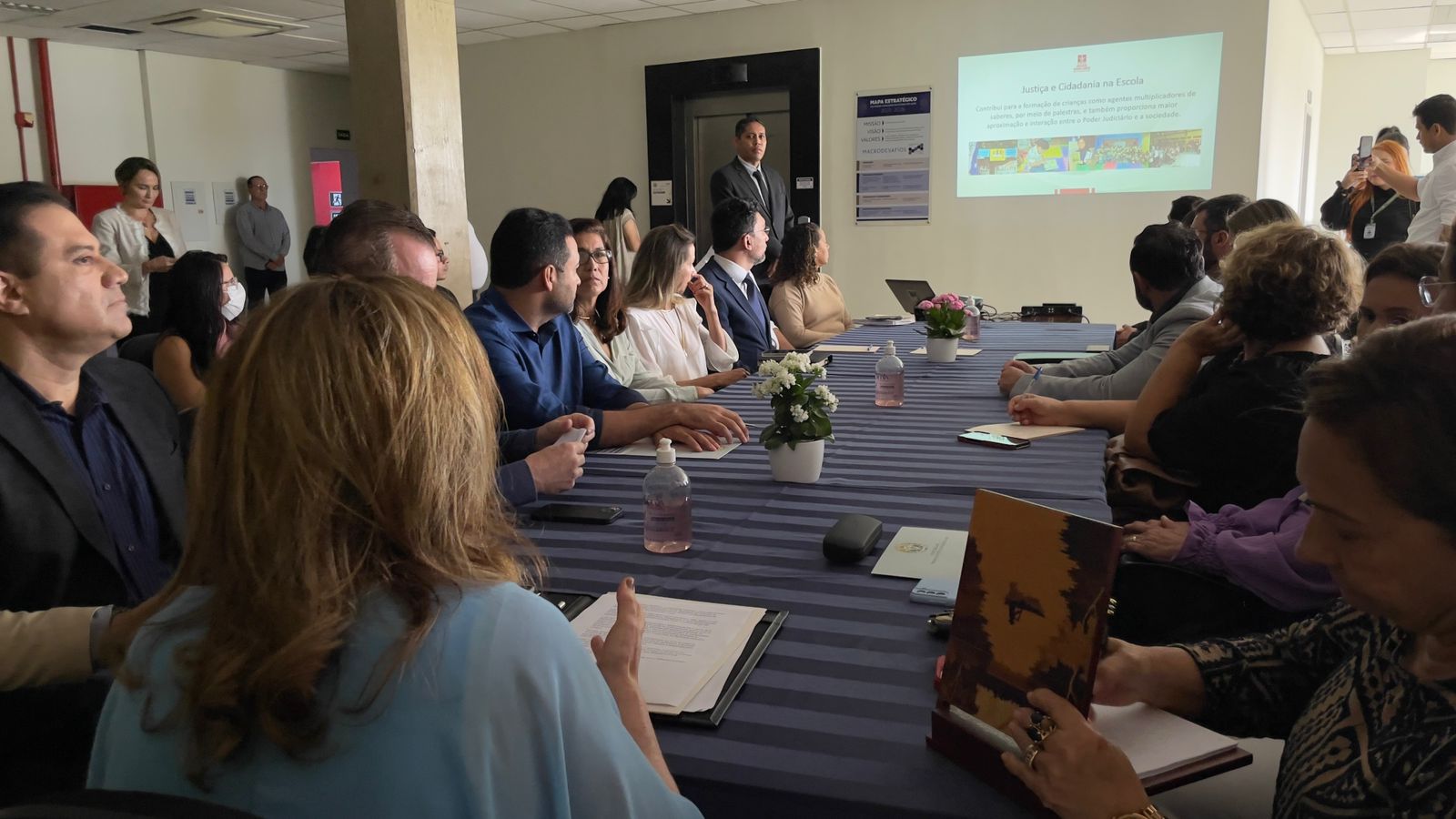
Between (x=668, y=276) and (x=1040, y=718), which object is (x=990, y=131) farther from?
(x=1040, y=718)

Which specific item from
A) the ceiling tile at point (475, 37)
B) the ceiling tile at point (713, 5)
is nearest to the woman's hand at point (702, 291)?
the ceiling tile at point (713, 5)

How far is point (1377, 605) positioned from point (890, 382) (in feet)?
6.53

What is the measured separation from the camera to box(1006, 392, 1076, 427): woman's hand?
255 cm

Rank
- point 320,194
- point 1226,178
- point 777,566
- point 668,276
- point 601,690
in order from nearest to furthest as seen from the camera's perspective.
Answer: point 601,690 < point 777,566 < point 668,276 < point 1226,178 < point 320,194

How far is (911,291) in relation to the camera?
5766 mm

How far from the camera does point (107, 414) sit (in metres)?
1.60

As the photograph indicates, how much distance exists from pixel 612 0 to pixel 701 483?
240 inches

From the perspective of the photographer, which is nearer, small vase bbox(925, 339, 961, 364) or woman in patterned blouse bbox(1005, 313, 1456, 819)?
woman in patterned blouse bbox(1005, 313, 1456, 819)

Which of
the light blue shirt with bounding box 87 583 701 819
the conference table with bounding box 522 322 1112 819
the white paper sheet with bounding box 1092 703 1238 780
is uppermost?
the light blue shirt with bounding box 87 583 701 819

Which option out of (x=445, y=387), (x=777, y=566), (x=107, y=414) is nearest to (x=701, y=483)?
(x=777, y=566)

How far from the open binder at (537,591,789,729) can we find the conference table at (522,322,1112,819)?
11mm

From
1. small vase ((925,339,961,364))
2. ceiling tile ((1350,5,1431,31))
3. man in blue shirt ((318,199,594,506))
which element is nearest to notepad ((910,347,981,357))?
small vase ((925,339,961,364))

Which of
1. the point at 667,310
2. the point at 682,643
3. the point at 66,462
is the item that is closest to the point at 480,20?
the point at 667,310

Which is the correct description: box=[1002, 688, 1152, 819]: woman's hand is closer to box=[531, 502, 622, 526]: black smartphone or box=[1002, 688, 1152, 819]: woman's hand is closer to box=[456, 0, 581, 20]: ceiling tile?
box=[531, 502, 622, 526]: black smartphone
